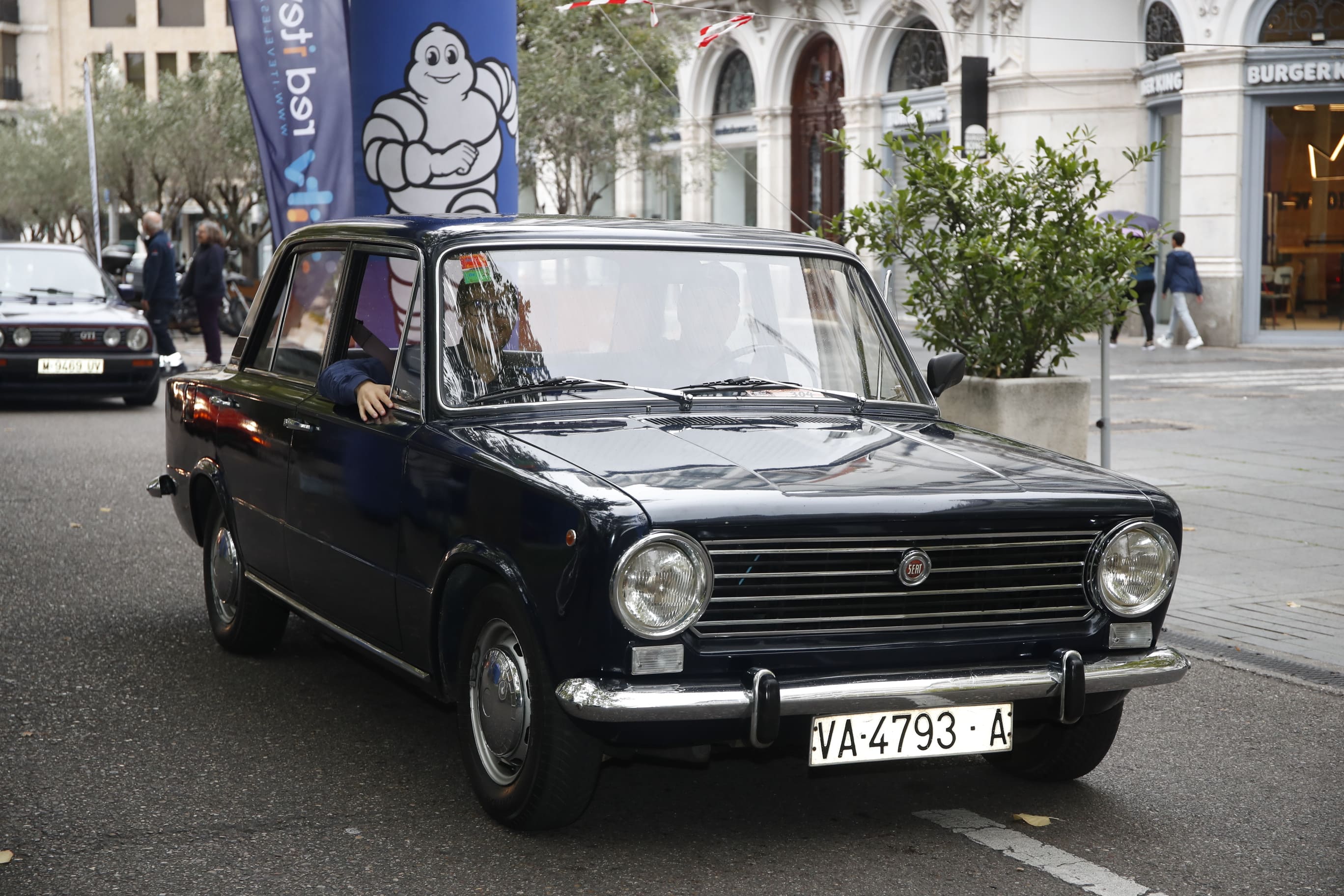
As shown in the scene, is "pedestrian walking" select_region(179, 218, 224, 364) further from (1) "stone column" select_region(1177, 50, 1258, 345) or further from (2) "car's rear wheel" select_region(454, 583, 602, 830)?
(2) "car's rear wheel" select_region(454, 583, 602, 830)

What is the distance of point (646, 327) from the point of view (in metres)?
5.14

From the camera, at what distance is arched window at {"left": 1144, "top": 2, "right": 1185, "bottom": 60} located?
27.0 meters

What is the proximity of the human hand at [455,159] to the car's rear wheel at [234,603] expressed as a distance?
452 cm

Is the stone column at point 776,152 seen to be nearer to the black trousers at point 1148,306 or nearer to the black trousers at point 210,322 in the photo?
the black trousers at point 1148,306

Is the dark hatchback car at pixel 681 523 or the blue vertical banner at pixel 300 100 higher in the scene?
the blue vertical banner at pixel 300 100

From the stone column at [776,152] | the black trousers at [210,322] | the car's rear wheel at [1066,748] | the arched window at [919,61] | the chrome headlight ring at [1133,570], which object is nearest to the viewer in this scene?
the chrome headlight ring at [1133,570]

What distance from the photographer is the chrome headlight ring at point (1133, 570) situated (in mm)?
4449

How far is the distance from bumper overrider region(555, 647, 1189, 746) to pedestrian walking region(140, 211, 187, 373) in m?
16.6

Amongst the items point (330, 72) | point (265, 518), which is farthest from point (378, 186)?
point (265, 518)

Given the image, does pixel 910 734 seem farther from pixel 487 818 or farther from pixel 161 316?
pixel 161 316

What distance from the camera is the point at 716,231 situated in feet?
18.1

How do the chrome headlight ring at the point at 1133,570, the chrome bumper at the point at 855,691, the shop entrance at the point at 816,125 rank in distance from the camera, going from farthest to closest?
the shop entrance at the point at 816,125
the chrome headlight ring at the point at 1133,570
the chrome bumper at the point at 855,691

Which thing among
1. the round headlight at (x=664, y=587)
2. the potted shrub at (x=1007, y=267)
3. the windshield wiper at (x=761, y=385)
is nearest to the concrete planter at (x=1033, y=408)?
the potted shrub at (x=1007, y=267)

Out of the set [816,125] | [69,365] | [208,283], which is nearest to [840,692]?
[69,365]
